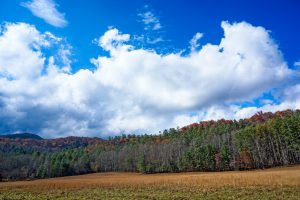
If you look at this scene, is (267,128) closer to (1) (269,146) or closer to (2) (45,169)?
(1) (269,146)

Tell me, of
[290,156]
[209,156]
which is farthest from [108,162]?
[290,156]

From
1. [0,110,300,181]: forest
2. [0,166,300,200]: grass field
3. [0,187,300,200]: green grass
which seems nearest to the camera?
[0,187,300,200]: green grass

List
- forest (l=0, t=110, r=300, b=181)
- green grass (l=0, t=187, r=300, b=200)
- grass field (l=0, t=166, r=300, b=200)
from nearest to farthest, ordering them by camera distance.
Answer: green grass (l=0, t=187, r=300, b=200) → grass field (l=0, t=166, r=300, b=200) → forest (l=0, t=110, r=300, b=181)

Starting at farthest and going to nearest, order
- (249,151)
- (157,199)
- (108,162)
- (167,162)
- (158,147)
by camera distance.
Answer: (108,162) < (158,147) < (167,162) < (249,151) < (157,199)

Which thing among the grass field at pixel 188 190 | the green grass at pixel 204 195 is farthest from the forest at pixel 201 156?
the green grass at pixel 204 195

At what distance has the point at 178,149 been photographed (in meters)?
137

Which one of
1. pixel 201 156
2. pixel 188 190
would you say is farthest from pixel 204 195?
pixel 201 156

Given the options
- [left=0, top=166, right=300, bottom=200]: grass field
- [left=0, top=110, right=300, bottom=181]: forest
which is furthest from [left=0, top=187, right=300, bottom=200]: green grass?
[left=0, top=110, right=300, bottom=181]: forest

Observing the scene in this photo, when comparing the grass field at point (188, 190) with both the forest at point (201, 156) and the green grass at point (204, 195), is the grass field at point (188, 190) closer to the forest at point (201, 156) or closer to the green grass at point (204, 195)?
the green grass at point (204, 195)

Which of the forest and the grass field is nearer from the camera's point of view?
the grass field

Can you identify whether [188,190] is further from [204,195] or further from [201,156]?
[201,156]

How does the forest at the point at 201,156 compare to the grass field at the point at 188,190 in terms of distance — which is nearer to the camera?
the grass field at the point at 188,190

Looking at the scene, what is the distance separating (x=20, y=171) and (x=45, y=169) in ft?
79.8

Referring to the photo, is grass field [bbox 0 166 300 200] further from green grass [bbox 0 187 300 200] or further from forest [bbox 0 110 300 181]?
forest [bbox 0 110 300 181]
